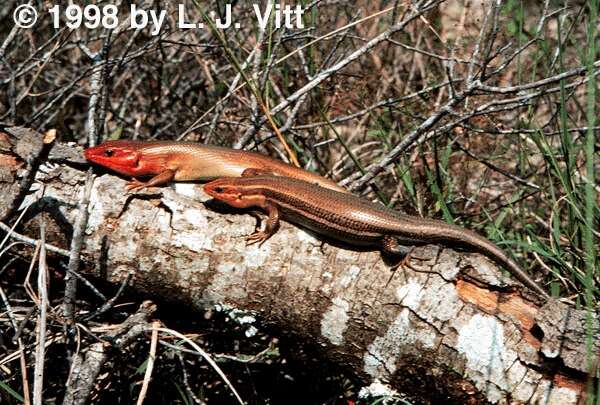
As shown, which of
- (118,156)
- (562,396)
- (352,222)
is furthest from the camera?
(118,156)

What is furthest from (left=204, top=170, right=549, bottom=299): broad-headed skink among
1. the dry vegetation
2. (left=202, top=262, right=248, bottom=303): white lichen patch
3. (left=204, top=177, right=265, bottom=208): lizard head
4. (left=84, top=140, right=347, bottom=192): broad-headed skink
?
(left=84, top=140, right=347, bottom=192): broad-headed skink

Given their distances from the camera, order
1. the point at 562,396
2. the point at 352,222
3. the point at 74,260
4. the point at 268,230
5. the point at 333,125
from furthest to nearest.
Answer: the point at 333,125 → the point at 352,222 → the point at 268,230 → the point at 74,260 → the point at 562,396

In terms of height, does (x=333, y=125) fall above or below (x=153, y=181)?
above

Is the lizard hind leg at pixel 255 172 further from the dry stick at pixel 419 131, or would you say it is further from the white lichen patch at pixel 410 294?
the white lichen patch at pixel 410 294

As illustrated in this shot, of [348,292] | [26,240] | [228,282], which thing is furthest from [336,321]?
[26,240]

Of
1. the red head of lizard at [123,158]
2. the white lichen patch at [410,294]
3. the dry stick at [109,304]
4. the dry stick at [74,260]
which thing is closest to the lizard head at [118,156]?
the red head of lizard at [123,158]

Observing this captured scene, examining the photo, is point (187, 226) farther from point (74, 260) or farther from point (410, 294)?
point (410, 294)

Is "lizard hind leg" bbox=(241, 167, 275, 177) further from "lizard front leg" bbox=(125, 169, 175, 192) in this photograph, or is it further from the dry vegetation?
"lizard front leg" bbox=(125, 169, 175, 192)
